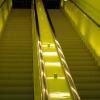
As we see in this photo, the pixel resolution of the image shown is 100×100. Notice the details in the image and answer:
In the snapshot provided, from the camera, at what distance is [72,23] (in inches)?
436

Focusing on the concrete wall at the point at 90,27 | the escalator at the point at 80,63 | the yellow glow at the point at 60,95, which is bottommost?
the escalator at the point at 80,63

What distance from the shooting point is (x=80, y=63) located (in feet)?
23.9

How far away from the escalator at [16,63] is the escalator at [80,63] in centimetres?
101

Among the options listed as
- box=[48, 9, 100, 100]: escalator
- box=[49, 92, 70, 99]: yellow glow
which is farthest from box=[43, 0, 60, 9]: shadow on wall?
box=[49, 92, 70, 99]: yellow glow

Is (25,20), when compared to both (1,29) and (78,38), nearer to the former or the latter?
(1,29)

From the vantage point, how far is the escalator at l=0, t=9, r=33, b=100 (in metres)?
5.83

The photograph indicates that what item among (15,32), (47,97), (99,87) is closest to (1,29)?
(15,32)

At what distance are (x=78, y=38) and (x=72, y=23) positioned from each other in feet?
6.36

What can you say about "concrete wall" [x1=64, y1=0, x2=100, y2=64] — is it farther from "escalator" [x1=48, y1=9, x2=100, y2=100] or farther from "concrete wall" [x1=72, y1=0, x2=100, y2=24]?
"escalator" [x1=48, y1=9, x2=100, y2=100]

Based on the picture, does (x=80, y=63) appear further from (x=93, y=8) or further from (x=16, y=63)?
(x=93, y=8)

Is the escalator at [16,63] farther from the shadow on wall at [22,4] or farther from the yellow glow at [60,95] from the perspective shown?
the shadow on wall at [22,4]

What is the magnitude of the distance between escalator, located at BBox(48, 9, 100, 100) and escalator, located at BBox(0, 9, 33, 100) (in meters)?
1.01

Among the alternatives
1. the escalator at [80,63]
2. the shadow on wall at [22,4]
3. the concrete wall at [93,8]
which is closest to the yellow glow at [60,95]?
the escalator at [80,63]

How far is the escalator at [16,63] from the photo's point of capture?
5828mm
